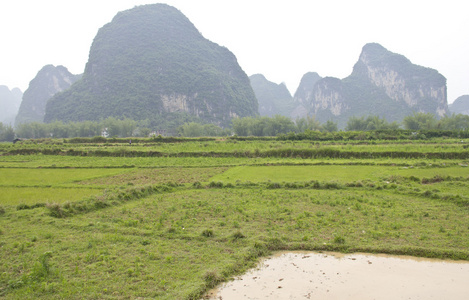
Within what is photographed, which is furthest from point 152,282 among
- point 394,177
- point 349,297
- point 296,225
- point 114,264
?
point 394,177

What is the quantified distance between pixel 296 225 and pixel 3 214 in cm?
1023

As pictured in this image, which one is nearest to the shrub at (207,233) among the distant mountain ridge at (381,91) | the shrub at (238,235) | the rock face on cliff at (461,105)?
the shrub at (238,235)

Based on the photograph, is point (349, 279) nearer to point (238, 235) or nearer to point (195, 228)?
point (238, 235)

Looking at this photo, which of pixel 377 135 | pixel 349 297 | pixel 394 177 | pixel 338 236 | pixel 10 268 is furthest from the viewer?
pixel 377 135

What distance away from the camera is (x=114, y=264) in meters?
6.52

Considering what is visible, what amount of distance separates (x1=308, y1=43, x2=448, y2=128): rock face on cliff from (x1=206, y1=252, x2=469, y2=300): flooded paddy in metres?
136

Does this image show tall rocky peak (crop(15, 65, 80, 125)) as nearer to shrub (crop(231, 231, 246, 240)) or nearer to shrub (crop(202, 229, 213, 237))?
shrub (crop(202, 229, 213, 237))

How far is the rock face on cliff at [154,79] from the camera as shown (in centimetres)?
12738

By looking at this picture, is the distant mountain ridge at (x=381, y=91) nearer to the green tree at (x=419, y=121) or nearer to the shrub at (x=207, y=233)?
the green tree at (x=419, y=121)

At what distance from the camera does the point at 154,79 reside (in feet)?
461

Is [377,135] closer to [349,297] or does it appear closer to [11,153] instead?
[349,297]

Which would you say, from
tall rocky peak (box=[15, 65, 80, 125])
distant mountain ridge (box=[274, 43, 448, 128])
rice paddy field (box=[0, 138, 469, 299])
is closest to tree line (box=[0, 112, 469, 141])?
rice paddy field (box=[0, 138, 469, 299])

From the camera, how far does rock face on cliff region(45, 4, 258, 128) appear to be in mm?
127381

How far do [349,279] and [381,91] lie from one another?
172671 mm
